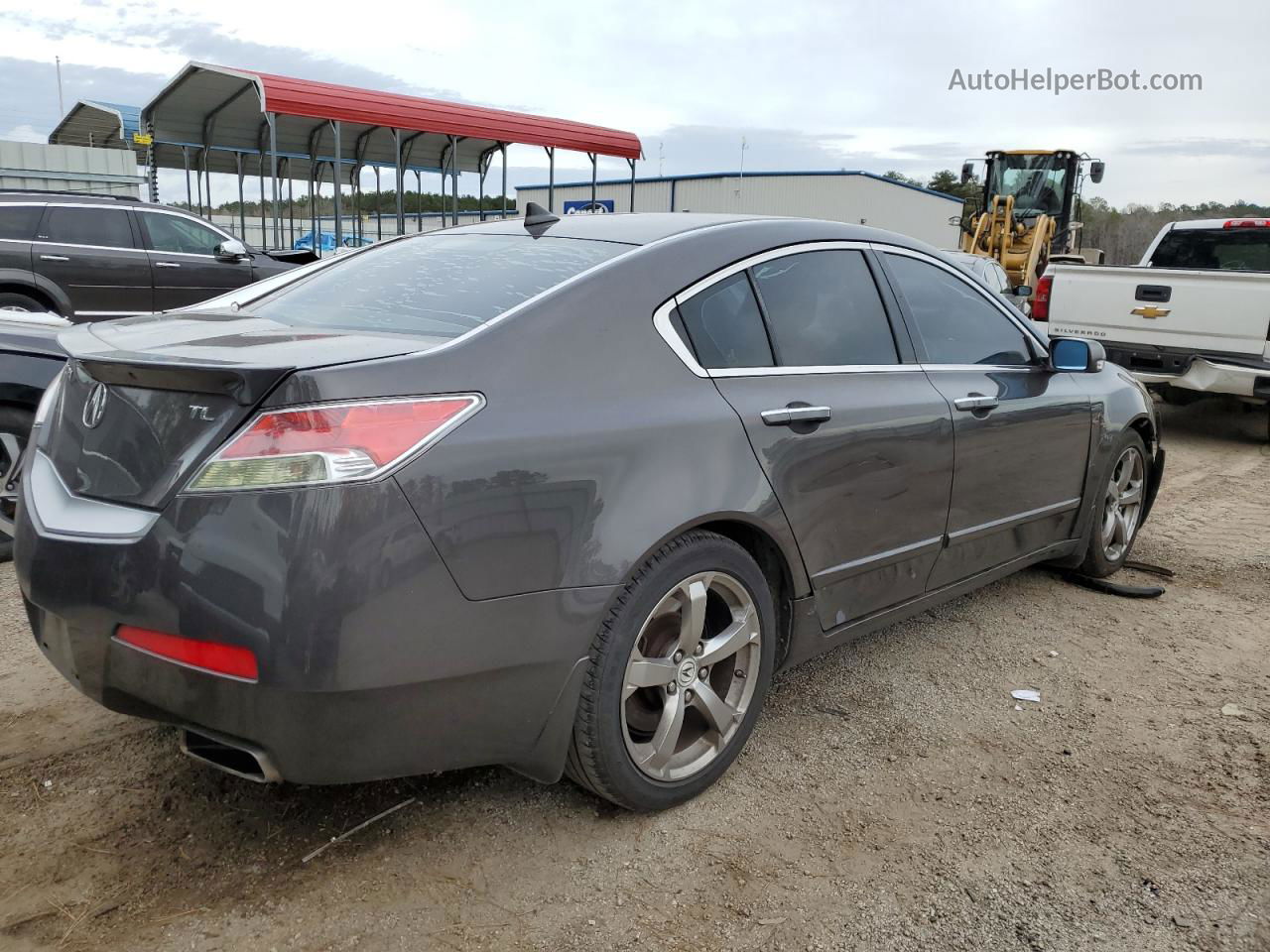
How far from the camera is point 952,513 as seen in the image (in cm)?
351

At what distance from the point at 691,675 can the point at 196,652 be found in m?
1.23

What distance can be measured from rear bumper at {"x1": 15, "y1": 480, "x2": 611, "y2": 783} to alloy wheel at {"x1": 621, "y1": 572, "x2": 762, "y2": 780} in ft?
1.01

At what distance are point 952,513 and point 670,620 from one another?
137 centimetres

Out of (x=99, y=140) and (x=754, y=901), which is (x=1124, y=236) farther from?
(x=754, y=901)

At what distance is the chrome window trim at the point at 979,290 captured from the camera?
3562mm

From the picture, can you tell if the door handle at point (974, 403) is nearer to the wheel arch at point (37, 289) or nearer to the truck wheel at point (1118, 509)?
the truck wheel at point (1118, 509)

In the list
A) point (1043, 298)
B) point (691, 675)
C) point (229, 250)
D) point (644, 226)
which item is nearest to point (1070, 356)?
point (644, 226)

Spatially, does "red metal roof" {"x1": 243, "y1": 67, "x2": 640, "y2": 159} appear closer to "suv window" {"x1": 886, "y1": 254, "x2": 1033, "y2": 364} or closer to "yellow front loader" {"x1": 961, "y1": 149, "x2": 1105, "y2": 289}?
"yellow front loader" {"x1": 961, "y1": 149, "x2": 1105, "y2": 289}

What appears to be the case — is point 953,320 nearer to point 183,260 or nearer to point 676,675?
point 676,675

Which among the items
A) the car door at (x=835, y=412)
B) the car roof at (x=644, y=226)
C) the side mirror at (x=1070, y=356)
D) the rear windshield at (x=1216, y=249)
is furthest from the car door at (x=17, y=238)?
the rear windshield at (x=1216, y=249)

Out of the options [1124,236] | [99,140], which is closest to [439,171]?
[99,140]

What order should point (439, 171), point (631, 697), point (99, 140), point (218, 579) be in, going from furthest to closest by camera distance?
point (99, 140) → point (439, 171) → point (631, 697) → point (218, 579)

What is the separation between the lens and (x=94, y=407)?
2.39 metres

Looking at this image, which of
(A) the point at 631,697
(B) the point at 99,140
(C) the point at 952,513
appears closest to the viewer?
(A) the point at 631,697
